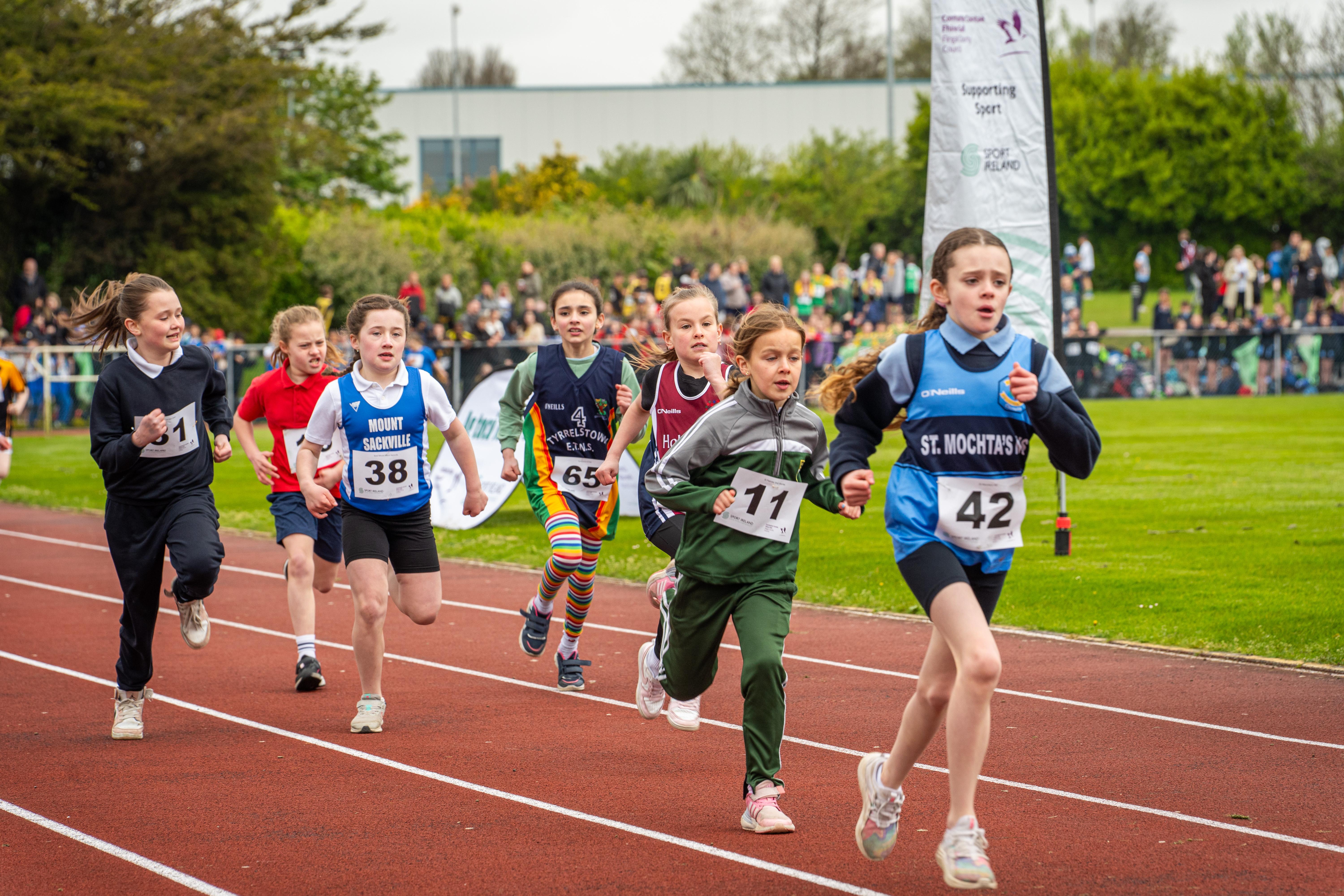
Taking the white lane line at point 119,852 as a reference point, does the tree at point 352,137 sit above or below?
above

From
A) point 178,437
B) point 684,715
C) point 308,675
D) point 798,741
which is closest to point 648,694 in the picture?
point 684,715

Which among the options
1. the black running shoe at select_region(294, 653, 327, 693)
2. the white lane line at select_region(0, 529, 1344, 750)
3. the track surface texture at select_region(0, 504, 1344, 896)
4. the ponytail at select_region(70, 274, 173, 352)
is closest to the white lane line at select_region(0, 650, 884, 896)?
the track surface texture at select_region(0, 504, 1344, 896)

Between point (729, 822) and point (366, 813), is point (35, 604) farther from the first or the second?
point (729, 822)

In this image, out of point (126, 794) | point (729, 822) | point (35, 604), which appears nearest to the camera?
point (729, 822)

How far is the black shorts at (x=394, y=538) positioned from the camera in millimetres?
6828

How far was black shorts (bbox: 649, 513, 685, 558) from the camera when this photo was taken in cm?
730

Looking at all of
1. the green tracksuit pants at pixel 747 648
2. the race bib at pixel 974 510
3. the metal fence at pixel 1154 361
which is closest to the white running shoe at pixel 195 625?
the green tracksuit pants at pixel 747 648

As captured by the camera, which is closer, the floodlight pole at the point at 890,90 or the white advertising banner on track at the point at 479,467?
the white advertising banner on track at the point at 479,467

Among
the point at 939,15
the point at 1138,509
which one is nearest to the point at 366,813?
the point at 939,15

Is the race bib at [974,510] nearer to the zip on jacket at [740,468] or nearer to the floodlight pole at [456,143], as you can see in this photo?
the zip on jacket at [740,468]

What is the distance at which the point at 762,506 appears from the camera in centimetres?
538

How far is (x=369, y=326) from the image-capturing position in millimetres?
6801

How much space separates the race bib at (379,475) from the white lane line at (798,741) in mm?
1517

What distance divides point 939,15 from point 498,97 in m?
63.0
